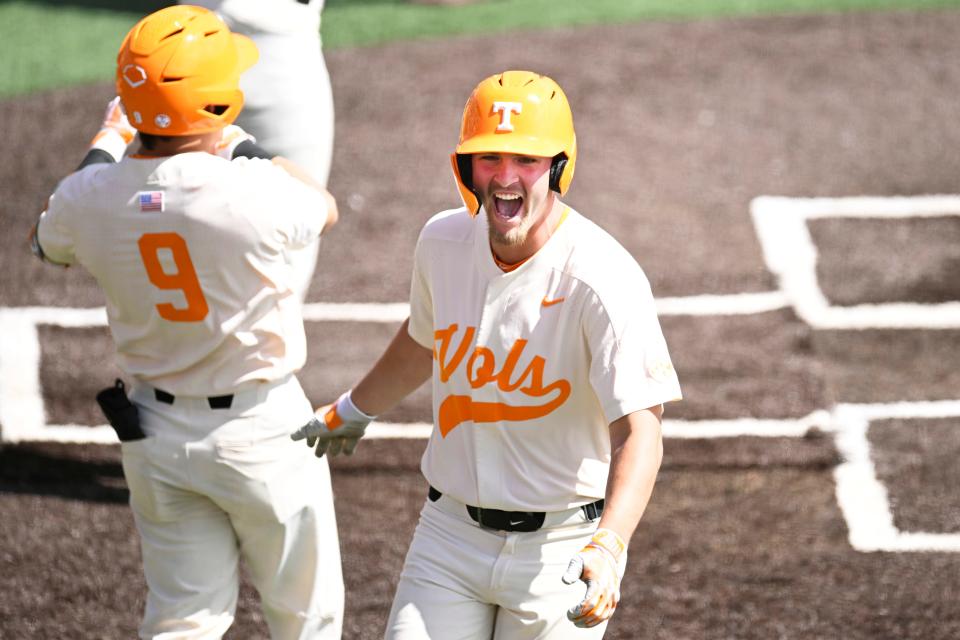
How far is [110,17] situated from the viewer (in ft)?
40.9

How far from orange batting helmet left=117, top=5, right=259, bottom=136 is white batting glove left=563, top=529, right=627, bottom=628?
6.03ft

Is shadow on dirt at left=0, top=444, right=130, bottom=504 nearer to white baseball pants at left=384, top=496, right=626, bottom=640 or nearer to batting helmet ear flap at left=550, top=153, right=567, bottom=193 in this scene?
white baseball pants at left=384, top=496, right=626, bottom=640

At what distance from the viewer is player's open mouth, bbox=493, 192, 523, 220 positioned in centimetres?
400

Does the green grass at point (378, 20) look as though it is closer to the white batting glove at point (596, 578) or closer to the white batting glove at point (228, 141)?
the white batting glove at point (228, 141)

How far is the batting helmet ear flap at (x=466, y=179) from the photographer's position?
13.6 feet

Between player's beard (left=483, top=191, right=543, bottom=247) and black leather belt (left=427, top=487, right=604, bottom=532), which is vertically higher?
player's beard (left=483, top=191, right=543, bottom=247)

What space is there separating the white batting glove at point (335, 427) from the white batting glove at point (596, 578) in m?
1.21

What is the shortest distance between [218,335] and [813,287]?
494cm

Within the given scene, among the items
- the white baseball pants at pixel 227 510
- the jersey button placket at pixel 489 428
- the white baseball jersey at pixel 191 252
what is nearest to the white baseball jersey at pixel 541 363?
the jersey button placket at pixel 489 428

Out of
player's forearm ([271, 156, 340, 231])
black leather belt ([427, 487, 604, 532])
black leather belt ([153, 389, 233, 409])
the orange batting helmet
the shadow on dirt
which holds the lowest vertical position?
the shadow on dirt

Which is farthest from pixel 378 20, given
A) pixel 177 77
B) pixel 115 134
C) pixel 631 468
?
pixel 631 468

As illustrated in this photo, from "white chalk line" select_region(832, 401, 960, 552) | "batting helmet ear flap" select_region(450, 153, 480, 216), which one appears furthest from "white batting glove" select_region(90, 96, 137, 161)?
"white chalk line" select_region(832, 401, 960, 552)

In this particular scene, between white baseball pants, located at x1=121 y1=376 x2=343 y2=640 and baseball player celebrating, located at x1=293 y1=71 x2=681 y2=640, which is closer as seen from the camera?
baseball player celebrating, located at x1=293 y1=71 x2=681 y2=640

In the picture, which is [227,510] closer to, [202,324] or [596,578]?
[202,324]
